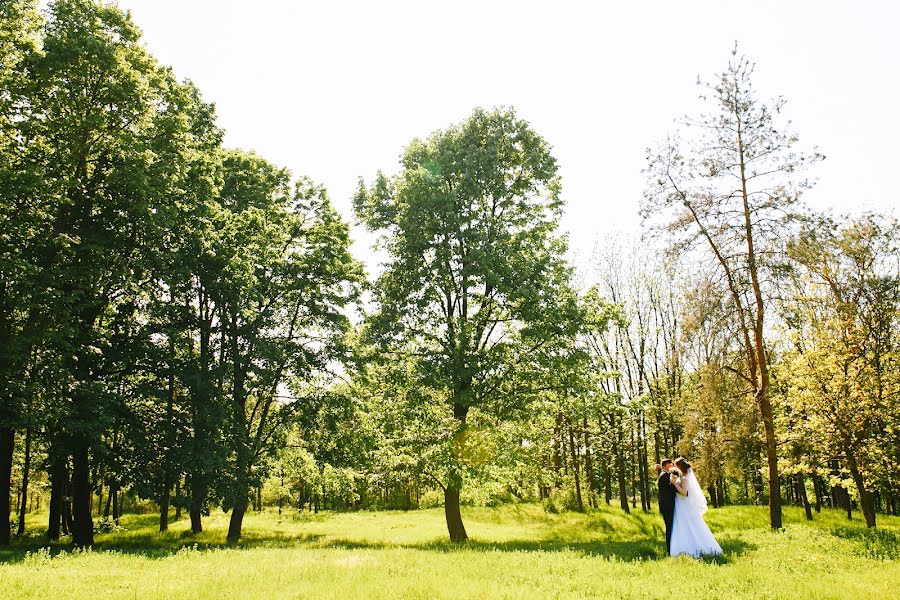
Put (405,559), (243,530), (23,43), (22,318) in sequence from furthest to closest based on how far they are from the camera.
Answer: (243,530), (22,318), (23,43), (405,559)

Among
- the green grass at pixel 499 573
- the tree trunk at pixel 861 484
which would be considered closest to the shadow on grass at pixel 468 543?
the green grass at pixel 499 573

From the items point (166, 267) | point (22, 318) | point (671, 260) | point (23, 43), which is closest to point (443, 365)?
point (671, 260)

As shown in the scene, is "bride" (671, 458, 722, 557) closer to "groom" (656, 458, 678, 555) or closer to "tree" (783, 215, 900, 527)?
"groom" (656, 458, 678, 555)

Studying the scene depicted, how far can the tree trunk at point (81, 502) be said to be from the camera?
63.6 ft

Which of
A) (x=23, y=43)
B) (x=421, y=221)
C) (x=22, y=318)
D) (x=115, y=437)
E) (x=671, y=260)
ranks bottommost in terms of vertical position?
(x=115, y=437)

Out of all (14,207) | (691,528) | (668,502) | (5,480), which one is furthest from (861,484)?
(5,480)

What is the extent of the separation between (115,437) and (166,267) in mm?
7160

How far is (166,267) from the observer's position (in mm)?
21031

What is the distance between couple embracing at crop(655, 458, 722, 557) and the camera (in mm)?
13602

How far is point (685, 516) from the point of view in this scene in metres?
13.8

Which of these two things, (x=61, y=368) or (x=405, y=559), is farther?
(x=61, y=368)

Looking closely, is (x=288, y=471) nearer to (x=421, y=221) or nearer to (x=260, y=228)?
(x=260, y=228)

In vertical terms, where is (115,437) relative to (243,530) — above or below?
above

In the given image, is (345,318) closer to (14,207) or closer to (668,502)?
(14,207)
